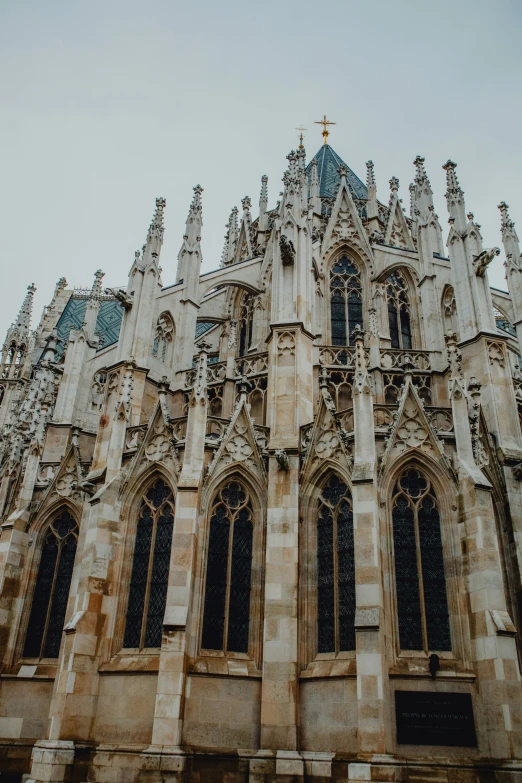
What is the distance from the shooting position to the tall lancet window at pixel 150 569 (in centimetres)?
1474

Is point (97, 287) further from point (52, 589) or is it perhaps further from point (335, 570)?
point (335, 570)

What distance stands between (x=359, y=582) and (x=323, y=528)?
2.03m

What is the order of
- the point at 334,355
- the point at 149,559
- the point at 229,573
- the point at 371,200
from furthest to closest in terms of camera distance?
the point at 371,200, the point at 334,355, the point at 149,559, the point at 229,573

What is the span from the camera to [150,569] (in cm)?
1527

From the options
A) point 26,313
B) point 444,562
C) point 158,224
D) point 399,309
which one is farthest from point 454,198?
point 26,313

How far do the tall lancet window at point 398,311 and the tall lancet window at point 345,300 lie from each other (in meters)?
1.07

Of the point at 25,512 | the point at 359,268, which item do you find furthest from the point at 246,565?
the point at 359,268

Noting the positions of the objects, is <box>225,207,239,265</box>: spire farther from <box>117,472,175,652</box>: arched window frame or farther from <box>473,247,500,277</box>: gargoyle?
<box>117,472,175,652</box>: arched window frame

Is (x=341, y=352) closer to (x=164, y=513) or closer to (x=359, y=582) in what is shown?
(x=164, y=513)

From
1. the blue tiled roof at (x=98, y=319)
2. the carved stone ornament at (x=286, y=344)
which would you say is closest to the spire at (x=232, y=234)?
the blue tiled roof at (x=98, y=319)

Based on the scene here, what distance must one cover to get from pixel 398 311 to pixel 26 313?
67.1ft

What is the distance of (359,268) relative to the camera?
23328 mm

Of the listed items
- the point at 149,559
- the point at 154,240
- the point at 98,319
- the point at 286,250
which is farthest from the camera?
the point at 98,319

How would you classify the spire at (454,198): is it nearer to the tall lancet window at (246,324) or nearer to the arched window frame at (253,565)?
the tall lancet window at (246,324)
